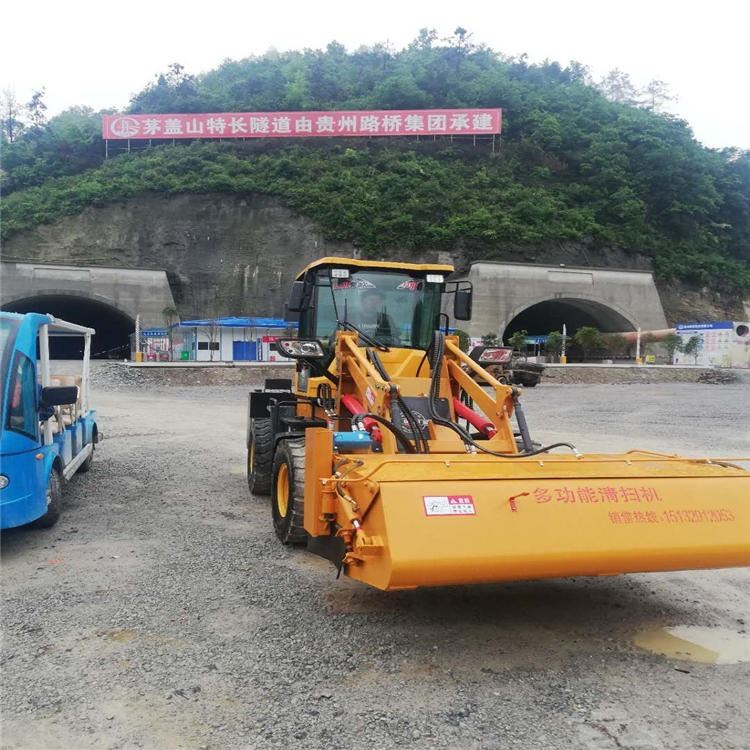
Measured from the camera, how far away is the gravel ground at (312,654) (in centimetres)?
304

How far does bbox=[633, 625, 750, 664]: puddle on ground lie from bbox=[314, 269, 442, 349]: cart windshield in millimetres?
3640

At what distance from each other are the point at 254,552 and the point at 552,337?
121 ft

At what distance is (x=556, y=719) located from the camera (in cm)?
313

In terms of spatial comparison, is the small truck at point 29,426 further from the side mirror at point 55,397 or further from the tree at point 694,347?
the tree at point 694,347

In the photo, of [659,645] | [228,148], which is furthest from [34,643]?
[228,148]

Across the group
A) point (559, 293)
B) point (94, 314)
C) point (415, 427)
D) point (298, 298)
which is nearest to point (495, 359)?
point (415, 427)

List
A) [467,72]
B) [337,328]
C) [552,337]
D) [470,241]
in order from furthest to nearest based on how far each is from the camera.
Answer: [467,72]
[470,241]
[552,337]
[337,328]

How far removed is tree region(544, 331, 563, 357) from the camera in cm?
4034

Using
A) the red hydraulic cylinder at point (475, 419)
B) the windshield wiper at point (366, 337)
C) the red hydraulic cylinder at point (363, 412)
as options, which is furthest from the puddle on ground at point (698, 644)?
the windshield wiper at point (366, 337)

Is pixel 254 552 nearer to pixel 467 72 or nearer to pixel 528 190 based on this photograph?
pixel 528 190

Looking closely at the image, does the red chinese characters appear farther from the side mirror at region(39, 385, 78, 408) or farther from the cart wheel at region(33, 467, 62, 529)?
the cart wheel at region(33, 467, 62, 529)

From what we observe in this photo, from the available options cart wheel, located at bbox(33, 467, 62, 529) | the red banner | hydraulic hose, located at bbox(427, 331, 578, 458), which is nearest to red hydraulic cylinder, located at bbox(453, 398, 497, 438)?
hydraulic hose, located at bbox(427, 331, 578, 458)

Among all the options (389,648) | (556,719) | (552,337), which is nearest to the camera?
(556,719)

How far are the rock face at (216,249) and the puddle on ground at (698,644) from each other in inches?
1652
